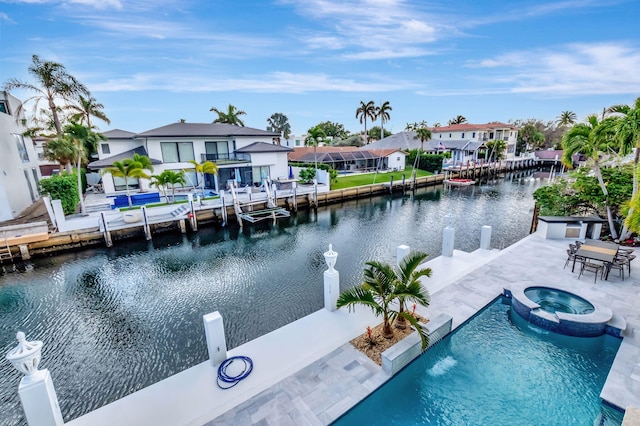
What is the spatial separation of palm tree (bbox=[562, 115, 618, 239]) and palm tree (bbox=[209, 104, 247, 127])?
39.7 m

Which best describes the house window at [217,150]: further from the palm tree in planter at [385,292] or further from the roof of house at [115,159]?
the palm tree in planter at [385,292]

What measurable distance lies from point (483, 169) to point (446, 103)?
50.5ft

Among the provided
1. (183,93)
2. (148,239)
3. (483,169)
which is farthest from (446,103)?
(148,239)

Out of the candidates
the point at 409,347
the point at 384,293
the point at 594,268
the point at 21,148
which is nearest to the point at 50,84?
the point at 21,148

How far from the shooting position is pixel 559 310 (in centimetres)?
820

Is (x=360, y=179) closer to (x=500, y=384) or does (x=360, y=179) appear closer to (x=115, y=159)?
(x=115, y=159)

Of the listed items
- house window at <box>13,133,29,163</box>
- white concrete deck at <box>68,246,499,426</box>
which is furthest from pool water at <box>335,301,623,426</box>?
house window at <box>13,133,29,163</box>

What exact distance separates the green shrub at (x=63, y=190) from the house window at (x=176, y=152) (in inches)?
318

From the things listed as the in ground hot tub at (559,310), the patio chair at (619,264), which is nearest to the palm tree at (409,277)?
the in ground hot tub at (559,310)

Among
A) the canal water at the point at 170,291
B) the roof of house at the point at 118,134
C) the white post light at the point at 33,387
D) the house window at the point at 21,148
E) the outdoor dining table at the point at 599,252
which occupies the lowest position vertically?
the canal water at the point at 170,291

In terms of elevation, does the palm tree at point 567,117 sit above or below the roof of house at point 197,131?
above

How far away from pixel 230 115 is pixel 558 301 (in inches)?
1718

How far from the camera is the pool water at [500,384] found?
5.11 m

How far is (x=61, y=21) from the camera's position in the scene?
1309 centimetres
